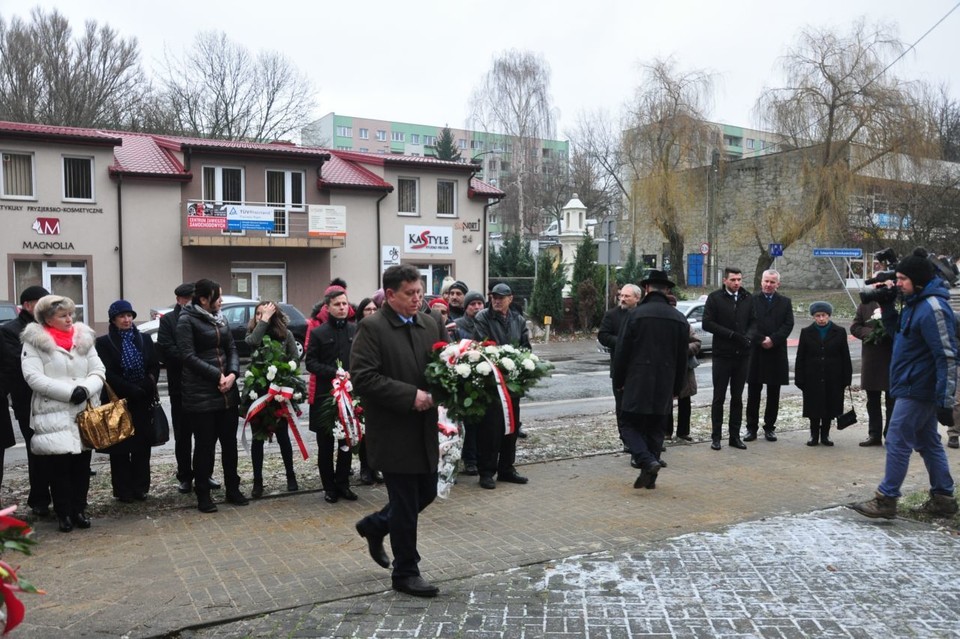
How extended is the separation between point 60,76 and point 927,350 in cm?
4315

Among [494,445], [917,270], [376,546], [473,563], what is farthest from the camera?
[494,445]

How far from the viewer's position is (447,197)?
108 ft

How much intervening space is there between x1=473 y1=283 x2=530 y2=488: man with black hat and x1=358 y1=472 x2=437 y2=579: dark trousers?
2310 mm

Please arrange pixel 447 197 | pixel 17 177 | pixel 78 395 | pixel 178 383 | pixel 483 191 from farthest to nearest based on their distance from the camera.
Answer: pixel 483 191
pixel 447 197
pixel 17 177
pixel 178 383
pixel 78 395

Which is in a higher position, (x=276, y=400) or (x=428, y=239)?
(x=428, y=239)

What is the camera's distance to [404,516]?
4750 mm

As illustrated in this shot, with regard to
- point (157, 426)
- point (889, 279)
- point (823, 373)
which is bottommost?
point (157, 426)

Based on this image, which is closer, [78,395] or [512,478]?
[78,395]

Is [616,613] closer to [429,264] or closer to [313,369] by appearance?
[313,369]

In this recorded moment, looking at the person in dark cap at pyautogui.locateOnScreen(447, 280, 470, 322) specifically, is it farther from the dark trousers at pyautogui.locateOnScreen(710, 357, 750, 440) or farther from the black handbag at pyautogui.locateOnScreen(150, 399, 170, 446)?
the black handbag at pyautogui.locateOnScreen(150, 399, 170, 446)

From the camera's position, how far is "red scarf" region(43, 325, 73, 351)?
6.15 m

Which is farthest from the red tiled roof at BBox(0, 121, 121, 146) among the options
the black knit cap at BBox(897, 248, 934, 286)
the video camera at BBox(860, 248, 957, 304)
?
the black knit cap at BBox(897, 248, 934, 286)

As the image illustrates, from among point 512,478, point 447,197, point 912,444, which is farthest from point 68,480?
point 447,197

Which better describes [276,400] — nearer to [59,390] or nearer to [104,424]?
[104,424]
